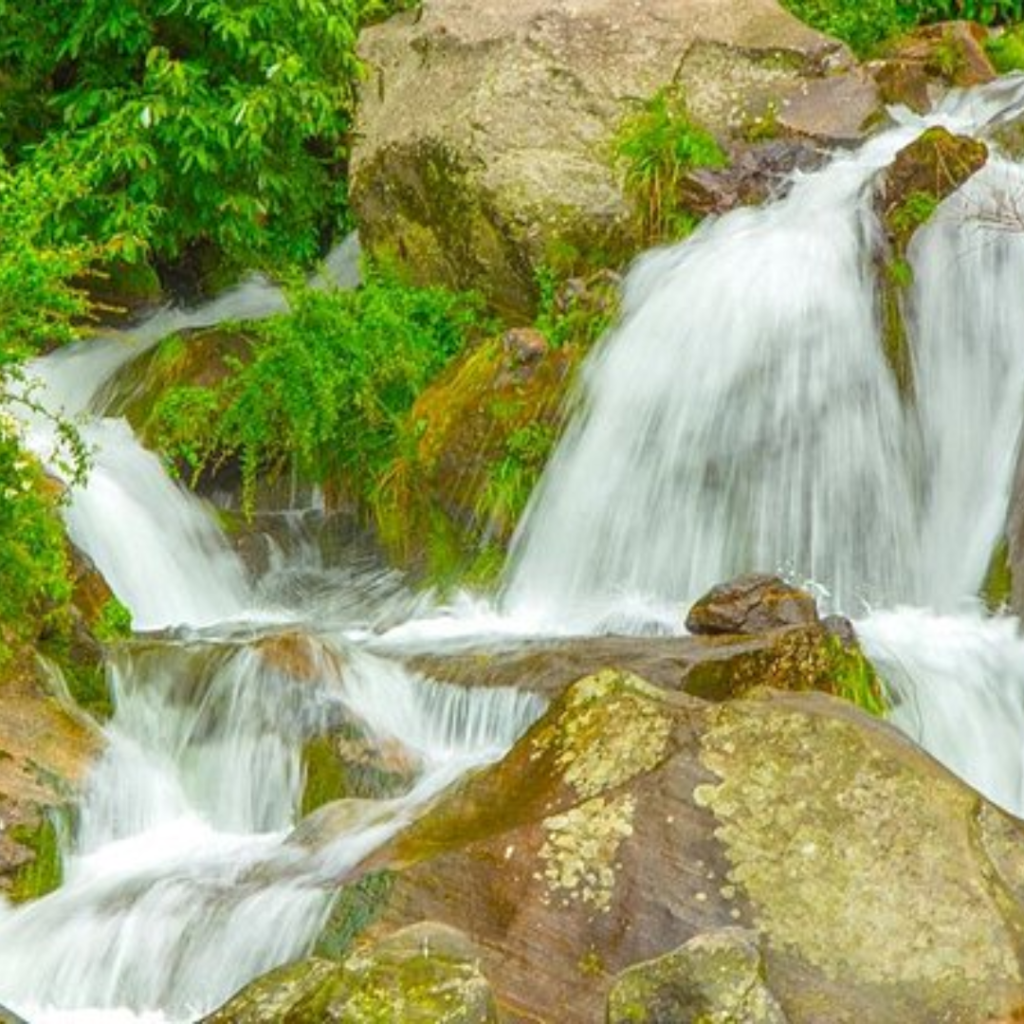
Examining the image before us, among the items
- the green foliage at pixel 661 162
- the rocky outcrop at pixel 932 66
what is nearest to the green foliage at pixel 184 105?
the green foliage at pixel 661 162

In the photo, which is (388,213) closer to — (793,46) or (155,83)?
(155,83)

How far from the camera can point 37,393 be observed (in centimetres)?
1190

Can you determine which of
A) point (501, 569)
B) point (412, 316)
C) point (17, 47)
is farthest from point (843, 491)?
point (17, 47)

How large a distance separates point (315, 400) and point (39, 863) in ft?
13.0

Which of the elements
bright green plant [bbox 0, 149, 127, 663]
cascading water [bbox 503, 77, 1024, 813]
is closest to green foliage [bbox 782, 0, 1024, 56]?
cascading water [bbox 503, 77, 1024, 813]

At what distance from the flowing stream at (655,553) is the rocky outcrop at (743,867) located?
0.94 metres

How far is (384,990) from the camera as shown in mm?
3779

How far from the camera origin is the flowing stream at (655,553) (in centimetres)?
681

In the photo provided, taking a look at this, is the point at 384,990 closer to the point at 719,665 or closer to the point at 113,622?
the point at 719,665

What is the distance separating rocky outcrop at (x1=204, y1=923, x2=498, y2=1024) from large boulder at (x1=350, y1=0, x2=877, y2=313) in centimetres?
712

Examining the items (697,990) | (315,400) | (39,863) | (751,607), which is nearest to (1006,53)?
(315,400)

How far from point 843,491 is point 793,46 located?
12.7 feet

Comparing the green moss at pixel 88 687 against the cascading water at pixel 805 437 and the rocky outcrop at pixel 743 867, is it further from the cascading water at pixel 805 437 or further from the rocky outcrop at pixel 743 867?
the rocky outcrop at pixel 743 867

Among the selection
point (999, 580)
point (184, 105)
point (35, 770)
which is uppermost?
point (184, 105)
